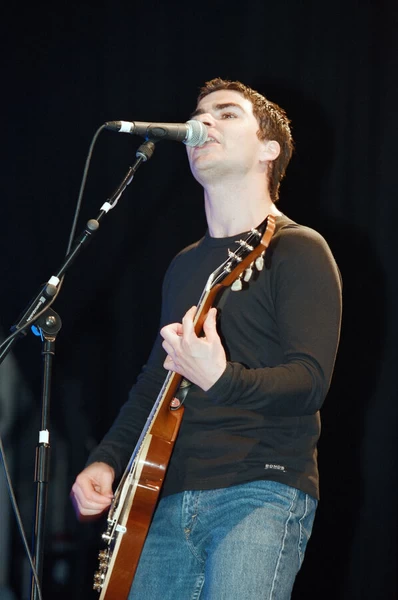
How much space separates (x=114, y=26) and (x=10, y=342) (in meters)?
2.39

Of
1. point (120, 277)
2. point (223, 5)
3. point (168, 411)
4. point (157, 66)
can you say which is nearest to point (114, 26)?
point (157, 66)

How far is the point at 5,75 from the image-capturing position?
361 cm

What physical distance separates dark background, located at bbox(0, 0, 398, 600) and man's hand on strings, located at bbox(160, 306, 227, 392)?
181 cm

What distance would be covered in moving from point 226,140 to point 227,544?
1.25 m

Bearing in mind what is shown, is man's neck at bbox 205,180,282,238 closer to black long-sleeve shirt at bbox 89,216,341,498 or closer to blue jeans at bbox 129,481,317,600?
black long-sleeve shirt at bbox 89,216,341,498

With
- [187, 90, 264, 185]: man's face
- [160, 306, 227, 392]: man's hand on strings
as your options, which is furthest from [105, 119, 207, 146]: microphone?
[160, 306, 227, 392]: man's hand on strings

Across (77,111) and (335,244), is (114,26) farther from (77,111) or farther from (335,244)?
(335,244)

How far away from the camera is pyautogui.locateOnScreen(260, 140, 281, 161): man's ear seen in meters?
2.57

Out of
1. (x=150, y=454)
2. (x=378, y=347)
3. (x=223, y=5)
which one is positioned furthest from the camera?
(x=223, y=5)

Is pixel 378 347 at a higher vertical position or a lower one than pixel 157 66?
lower

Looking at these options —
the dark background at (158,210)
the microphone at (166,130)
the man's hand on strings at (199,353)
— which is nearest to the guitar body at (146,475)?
the man's hand on strings at (199,353)

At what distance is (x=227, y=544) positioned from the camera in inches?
73.8

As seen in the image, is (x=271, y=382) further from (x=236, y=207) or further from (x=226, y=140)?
(x=226, y=140)

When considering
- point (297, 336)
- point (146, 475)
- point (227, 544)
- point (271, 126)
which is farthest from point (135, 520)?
point (271, 126)
